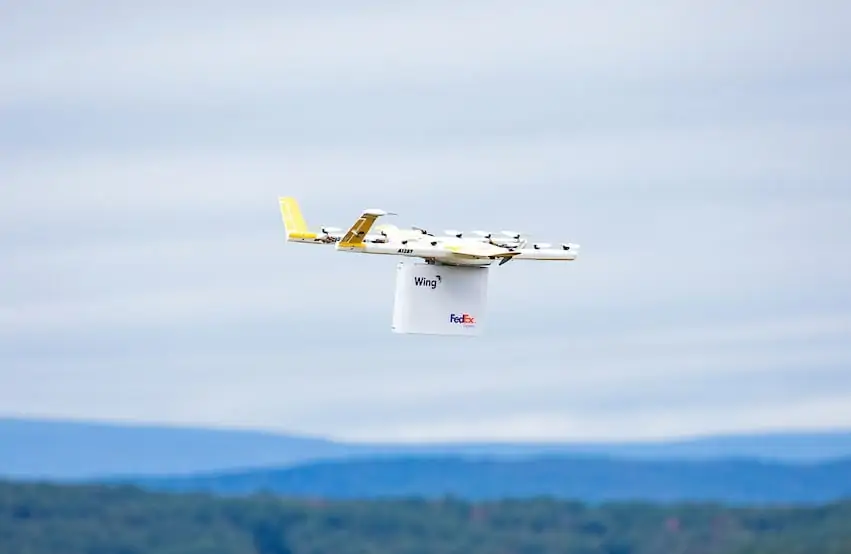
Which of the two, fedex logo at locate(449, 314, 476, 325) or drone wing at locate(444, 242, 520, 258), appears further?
fedex logo at locate(449, 314, 476, 325)

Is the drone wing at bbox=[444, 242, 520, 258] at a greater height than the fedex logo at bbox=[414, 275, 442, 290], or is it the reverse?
the drone wing at bbox=[444, 242, 520, 258]

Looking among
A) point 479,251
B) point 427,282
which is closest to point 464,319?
point 427,282

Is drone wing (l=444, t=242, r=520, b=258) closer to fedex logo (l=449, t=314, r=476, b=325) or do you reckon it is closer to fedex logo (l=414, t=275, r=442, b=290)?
fedex logo (l=414, t=275, r=442, b=290)

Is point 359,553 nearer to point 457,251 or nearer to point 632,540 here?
point 632,540

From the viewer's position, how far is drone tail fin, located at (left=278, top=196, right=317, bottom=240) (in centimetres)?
7981

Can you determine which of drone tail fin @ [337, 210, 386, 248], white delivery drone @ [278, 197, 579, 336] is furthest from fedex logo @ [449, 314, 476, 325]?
drone tail fin @ [337, 210, 386, 248]

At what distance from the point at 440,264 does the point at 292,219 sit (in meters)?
5.19

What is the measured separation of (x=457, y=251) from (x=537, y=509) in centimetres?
2898

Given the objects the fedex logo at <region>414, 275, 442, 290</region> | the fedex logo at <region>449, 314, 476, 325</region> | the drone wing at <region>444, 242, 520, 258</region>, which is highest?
the drone wing at <region>444, 242, 520, 258</region>

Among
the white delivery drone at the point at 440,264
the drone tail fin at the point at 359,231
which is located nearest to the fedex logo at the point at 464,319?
the white delivery drone at the point at 440,264

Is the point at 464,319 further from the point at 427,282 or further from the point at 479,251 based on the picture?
the point at 479,251

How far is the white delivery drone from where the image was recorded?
7781 cm

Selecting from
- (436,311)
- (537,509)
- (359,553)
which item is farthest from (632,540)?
(436,311)

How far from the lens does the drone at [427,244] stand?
251 ft
